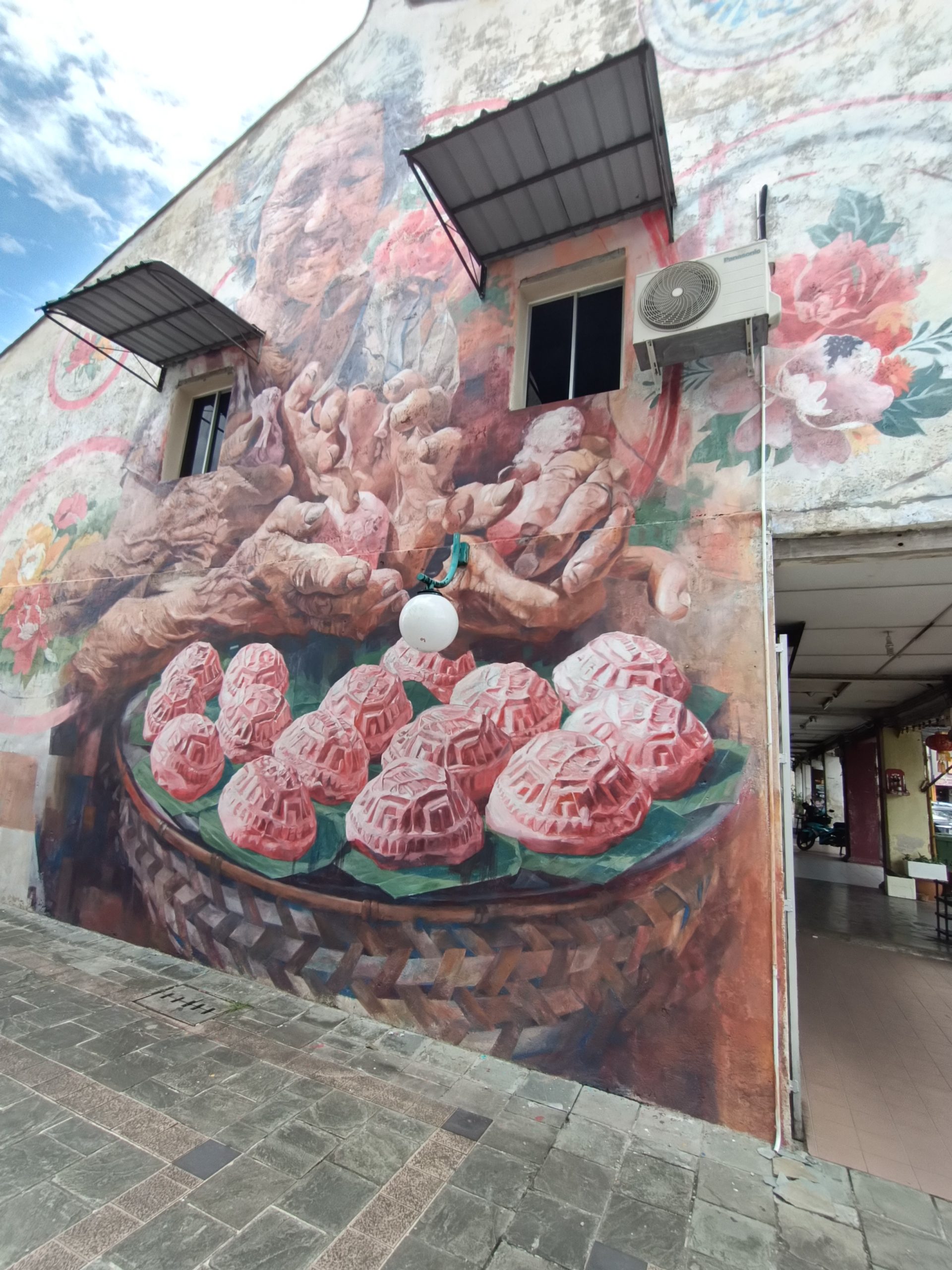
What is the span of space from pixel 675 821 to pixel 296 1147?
8.36ft

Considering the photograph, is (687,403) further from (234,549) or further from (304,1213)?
(304,1213)

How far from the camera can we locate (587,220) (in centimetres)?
462

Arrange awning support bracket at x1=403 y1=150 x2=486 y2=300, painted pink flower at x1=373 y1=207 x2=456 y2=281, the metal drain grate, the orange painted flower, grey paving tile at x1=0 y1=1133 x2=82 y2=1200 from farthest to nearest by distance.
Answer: the orange painted flower, painted pink flower at x1=373 y1=207 x2=456 y2=281, awning support bracket at x1=403 y1=150 x2=486 y2=300, the metal drain grate, grey paving tile at x1=0 y1=1133 x2=82 y2=1200

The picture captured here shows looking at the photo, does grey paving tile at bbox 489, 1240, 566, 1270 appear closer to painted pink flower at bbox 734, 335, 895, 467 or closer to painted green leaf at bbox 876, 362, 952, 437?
painted pink flower at bbox 734, 335, 895, 467

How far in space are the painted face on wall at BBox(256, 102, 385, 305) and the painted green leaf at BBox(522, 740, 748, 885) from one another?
547 cm

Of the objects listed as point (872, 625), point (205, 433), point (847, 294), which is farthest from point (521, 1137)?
point (205, 433)

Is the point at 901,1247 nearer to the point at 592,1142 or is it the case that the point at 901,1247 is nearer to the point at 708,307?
the point at 592,1142

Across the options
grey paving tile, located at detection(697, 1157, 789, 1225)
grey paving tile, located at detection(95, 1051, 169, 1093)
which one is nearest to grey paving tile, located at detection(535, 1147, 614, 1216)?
grey paving tile, located at detection(697, 1157, 789, 1225)

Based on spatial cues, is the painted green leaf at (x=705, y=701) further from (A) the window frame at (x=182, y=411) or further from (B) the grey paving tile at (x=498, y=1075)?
(A) the window frame at (x=182, y=411)

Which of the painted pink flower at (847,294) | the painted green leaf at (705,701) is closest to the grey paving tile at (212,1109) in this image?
the painted green leaf at (705,701)

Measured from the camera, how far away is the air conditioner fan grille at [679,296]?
12.1 feet

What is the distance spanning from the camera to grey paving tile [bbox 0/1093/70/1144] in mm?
2953

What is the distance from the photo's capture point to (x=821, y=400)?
3.65 meters

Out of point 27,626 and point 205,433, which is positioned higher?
point 205,433
